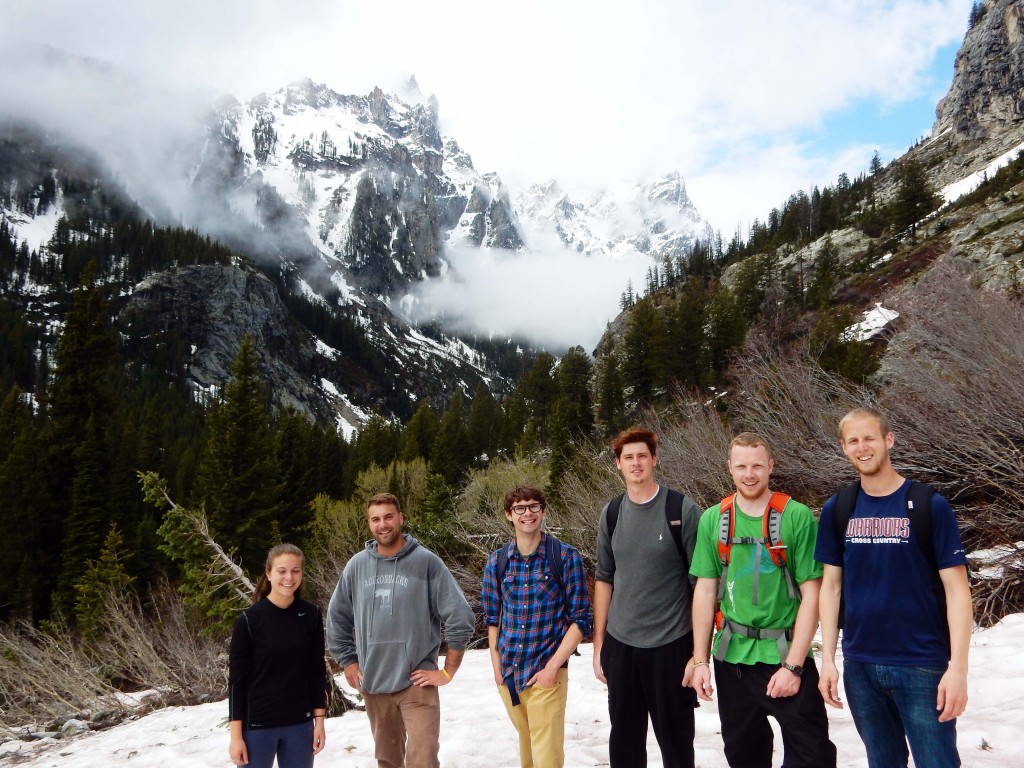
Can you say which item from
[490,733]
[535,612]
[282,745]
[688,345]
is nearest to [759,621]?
[535,612]

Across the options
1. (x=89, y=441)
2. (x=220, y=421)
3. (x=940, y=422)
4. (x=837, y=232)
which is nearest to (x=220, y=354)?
(x=89, y=441)

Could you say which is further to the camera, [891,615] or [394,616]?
[394,616]

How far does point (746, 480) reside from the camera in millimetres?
3043

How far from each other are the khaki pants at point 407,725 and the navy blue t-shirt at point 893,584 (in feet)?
8.69

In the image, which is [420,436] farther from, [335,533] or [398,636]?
[398,636]

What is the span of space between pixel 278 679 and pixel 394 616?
816 mm

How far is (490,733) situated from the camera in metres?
6.13

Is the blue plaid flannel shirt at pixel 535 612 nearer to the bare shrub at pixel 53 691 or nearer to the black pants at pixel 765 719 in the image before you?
the black pants at pixel 765 719

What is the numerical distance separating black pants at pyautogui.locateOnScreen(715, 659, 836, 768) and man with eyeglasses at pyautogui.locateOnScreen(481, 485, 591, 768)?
974mm

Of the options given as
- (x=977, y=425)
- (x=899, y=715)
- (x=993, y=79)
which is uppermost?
(x=993, y=79)

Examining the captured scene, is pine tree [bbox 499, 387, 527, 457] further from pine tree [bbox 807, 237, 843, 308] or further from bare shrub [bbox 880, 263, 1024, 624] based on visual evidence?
bare shrub [bbox 880, 263, 1024, 624]

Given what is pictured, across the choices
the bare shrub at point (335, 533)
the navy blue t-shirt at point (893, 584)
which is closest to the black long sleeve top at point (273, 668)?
the navy blue t-shirt at point (893, 584)

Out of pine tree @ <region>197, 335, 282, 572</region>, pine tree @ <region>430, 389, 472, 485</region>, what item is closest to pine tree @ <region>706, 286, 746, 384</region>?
pine tree @ <region>430, 389, 472, 485</region>

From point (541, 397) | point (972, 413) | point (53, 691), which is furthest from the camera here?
point (541, 397)
